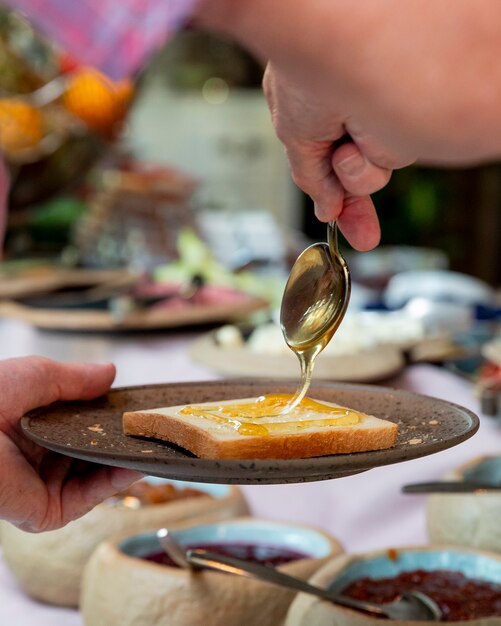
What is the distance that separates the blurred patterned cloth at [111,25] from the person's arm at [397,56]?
0.03m

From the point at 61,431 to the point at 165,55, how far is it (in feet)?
24.4

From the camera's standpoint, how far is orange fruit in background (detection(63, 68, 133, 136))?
427cm

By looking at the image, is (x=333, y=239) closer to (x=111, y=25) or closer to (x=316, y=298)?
(x=316, y=298)

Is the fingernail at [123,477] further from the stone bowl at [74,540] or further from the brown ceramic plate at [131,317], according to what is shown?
the brown ceramic plate at [131,317]

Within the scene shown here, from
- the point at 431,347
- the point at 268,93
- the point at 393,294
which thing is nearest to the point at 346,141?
the point at 268,93

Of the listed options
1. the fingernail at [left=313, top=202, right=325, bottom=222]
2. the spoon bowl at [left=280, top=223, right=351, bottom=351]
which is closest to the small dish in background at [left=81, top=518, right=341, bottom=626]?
the spoon bowl at [left=280, top=223, right=351, bottom=351]

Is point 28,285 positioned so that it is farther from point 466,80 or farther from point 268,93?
point 466,80

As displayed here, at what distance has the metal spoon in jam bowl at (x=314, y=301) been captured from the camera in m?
0.99

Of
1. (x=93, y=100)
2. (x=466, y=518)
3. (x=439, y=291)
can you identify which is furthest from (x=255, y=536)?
(x=93, y=100)

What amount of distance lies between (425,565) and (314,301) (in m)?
0.30

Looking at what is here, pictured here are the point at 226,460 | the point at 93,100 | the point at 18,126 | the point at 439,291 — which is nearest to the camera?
the point at 226,460

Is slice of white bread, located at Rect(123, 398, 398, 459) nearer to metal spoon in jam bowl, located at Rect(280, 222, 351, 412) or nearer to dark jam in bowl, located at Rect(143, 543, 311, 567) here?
metal spoon in jam bowl, located at Rect(280, 222, 351, 412)

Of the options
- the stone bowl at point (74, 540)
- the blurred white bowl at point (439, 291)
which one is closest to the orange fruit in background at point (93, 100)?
the blurred white bowl at point (439, 291)

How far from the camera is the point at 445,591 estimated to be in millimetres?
1020
